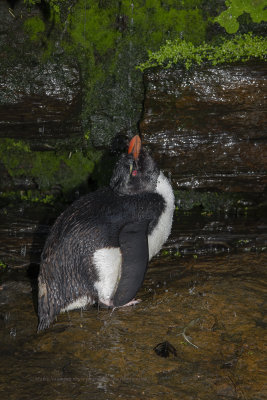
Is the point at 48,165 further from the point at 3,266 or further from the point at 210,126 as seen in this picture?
the point at 210,126

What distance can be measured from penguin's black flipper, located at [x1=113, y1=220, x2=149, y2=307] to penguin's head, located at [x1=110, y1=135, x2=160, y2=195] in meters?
0.35

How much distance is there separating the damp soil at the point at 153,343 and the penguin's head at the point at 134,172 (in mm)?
718

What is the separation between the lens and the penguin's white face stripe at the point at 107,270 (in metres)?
2.74

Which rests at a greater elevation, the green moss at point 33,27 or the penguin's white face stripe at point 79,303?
the green moss at point 33,27

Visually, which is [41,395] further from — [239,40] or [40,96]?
[239,40]

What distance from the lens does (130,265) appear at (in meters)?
2.72

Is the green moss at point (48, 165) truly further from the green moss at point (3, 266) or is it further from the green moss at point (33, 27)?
the green moss at point (3, 266)

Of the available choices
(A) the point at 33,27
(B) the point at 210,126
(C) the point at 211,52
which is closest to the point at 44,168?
(A) the point at 33,27

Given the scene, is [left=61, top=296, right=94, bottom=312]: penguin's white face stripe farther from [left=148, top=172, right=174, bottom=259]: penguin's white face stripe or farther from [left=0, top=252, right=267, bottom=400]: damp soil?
[left=148, top=172, right=174, bottom=259]: penguin's white face stripe

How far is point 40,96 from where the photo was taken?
428 cm

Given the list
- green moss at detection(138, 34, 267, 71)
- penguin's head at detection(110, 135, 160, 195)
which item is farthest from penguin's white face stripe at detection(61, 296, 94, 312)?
green moss at detection(138, 34, 267, 71)

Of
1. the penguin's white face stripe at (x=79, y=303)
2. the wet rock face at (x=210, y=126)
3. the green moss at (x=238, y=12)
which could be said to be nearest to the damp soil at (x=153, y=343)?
the penguin's white face stripe at (x=79, y=303)

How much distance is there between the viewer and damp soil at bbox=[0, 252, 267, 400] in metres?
2.19

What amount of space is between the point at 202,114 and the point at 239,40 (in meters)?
0.72
